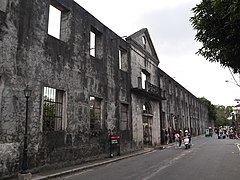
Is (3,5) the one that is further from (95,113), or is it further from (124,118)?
(124,118)

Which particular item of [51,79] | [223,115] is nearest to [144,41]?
[51,79]

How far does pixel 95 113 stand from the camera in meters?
14.5

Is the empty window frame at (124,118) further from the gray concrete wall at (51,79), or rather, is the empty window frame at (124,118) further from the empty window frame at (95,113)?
the empty window frame at (95,113)

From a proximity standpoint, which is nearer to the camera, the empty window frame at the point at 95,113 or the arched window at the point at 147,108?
the empty window frame at the point at 95,113

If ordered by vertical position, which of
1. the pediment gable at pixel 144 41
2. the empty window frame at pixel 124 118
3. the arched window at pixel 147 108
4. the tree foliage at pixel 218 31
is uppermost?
the pediment gable at pixel 144 41

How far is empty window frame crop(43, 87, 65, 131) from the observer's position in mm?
10844

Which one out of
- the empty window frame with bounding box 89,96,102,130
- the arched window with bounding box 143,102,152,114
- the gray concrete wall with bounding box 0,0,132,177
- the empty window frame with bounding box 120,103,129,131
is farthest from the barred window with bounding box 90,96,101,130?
the arched window with bounding box 143,102,152,114

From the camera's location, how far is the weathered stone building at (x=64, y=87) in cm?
908

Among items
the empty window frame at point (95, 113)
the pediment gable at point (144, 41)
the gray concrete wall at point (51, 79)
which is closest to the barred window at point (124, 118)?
the gray concrete wall at point (51, 79)

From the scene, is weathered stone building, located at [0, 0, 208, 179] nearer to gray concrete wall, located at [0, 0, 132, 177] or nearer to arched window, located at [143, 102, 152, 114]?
gray concrete wall, located at [0, 0, 132, 177]

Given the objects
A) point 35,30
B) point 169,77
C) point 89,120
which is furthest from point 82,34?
point 169,77

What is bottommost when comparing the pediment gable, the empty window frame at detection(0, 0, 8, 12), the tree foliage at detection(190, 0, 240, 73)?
the tree foliage at detection(190, 0, 240, 73)

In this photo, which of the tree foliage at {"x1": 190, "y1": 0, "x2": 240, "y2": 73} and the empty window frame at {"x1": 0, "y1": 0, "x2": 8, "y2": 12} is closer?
the tree foliage at {"x1": 190, "y1": 0, "x2": 240, "y2": 73}

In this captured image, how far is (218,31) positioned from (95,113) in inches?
341
